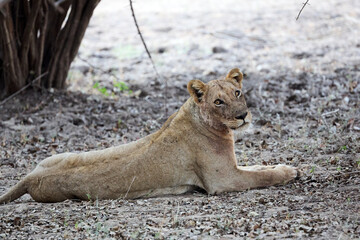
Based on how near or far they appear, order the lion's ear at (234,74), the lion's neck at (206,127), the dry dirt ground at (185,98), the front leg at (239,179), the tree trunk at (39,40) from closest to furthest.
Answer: the dry dirt ground at (185,98), the front leg at (239,179), the lion's neck at (206,127), the lion's ear at (234,74), the tree trunk at (39,40)

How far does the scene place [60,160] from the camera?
623 centimetres

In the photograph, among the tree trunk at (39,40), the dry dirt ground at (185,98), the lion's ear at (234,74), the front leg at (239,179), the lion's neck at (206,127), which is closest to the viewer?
the dry dirt ground at (185,98)

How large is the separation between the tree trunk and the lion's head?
409 centimetres

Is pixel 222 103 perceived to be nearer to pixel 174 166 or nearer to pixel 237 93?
pixel 237 93

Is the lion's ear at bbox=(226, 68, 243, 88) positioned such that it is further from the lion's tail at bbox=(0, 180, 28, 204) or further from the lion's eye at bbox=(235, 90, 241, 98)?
the lion's tail at bbox=(0, 180, 28, 204)

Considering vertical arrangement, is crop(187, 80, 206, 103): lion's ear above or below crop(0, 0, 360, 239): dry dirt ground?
above

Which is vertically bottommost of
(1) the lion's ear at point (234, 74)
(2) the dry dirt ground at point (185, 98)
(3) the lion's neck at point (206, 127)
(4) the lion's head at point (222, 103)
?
(2) the dry dirt ground at point (185, 98)

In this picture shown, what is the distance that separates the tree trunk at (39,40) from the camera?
934 cm

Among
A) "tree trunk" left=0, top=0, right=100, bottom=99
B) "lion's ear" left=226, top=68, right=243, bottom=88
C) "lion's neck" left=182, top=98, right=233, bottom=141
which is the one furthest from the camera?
"tree trunk" left=0, top=0, right=100, bottom=99

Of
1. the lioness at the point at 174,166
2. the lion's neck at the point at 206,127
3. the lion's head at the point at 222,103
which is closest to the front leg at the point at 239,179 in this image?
the lioness at the point at 174,166

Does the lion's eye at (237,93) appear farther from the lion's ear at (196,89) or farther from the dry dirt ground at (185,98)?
the dry dirt ground at (185,98)

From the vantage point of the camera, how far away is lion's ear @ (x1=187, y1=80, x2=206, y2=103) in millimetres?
6086

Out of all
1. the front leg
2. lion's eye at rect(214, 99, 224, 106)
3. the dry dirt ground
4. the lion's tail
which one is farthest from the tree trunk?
the front leg

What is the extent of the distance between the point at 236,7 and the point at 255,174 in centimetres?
1294
